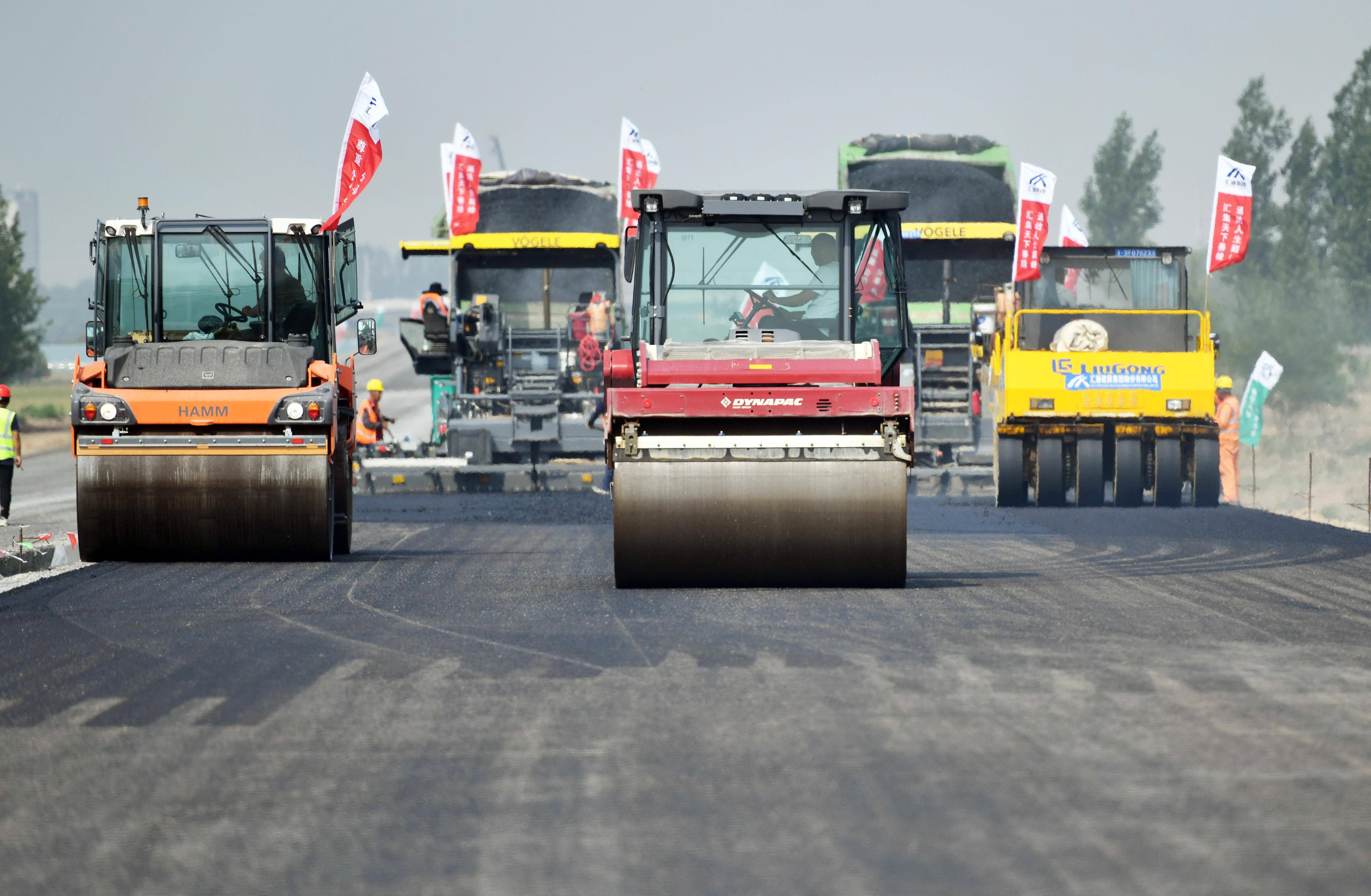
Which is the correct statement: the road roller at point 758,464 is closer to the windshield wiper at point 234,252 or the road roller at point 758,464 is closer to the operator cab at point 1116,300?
the windshield wiper at point 234,252

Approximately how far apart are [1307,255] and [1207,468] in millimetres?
37754

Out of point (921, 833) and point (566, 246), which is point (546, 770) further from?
point (566, 246)

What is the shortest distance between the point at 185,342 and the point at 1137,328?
1195cm

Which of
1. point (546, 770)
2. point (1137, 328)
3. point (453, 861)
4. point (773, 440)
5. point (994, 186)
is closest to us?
point (453, 861)

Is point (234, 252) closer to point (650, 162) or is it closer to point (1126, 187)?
point (650, 162)

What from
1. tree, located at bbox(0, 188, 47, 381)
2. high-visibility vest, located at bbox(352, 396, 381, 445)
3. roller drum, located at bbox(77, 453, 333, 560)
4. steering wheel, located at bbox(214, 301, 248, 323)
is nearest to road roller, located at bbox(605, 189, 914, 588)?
roller drum, located at bbox(77, 453, 333, 560)

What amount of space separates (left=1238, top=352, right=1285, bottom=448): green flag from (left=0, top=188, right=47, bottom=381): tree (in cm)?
3372

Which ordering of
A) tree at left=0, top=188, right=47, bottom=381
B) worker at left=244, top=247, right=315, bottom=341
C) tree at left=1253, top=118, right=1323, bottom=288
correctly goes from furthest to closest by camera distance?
tree at left=1253, top=118, right=1323, bottom=288 < tree at left=0, top=188, right=47, bottom=381 < worker at left=244, top=247, right=315, bottom=341

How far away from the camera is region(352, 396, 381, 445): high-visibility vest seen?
23656 millimetres

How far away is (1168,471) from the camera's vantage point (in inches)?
831

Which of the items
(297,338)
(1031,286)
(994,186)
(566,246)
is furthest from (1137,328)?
(297,338)

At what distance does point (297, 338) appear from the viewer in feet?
46.7

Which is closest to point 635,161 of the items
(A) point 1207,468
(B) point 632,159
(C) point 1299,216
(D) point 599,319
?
(B) point 632,159

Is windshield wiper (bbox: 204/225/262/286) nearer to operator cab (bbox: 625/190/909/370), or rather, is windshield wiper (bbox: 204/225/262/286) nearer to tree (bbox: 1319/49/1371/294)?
operator cab (bbox: 625/190/909/370)
